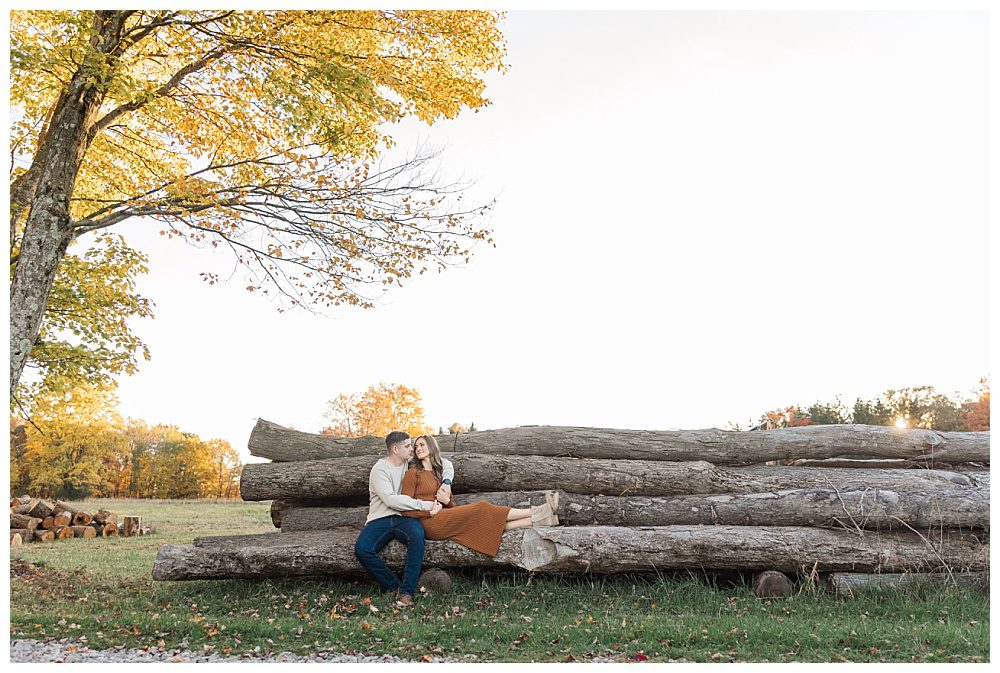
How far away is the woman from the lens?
7.21 metres

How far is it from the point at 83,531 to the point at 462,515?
33.6ft

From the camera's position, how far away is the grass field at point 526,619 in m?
5.66

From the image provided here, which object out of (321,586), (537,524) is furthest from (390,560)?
(537,524)

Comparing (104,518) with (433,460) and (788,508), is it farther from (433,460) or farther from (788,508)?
(788,508)

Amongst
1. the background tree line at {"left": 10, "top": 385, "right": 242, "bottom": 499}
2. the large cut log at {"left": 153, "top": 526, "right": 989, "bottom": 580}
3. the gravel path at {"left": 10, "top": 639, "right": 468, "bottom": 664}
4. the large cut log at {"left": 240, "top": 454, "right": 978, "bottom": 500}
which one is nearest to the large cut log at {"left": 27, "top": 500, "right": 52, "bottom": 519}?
the background tree line at {"left": 10, "top": 385, "right": 242, "bottom": 499}

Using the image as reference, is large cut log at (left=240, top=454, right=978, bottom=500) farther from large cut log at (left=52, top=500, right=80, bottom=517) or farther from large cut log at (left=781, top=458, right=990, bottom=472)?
large cut log at (left=52, top=500, right=80, bottom=517)

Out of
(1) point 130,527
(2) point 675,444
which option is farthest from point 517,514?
(1) point 130,527

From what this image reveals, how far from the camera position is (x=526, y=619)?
21.2 feet

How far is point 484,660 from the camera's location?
548cm

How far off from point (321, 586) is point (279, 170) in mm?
5451

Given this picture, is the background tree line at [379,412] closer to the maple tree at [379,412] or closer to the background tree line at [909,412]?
the maple tree at [379,412]

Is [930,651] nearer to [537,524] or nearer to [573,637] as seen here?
[573,637]

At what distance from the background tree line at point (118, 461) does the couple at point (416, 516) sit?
16570 millimetres

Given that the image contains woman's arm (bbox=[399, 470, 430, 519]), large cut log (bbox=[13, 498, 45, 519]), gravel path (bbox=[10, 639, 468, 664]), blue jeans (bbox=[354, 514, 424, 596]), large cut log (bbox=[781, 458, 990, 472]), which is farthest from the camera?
large cut log (bbox=[13, 498, 45, 519])
